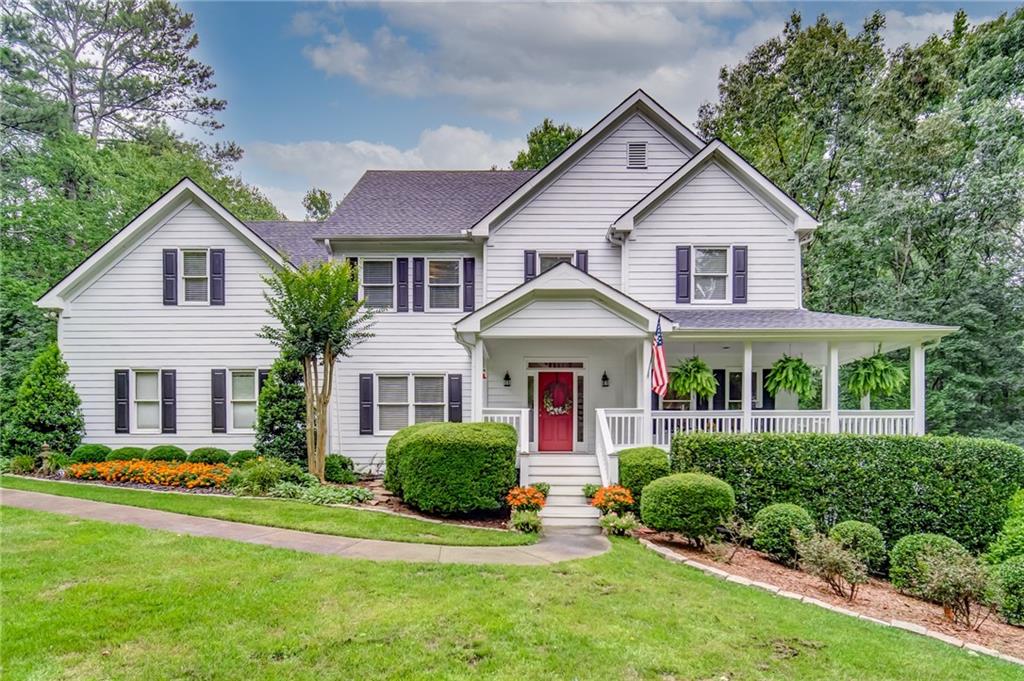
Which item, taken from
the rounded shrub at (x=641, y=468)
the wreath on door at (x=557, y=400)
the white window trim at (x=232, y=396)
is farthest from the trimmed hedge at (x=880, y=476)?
the white window trim at (x=232, y=396)

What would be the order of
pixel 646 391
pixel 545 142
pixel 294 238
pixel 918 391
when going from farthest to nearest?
pixel 545 142, pixel 294 238, pixel 646 391, pixel 918 391

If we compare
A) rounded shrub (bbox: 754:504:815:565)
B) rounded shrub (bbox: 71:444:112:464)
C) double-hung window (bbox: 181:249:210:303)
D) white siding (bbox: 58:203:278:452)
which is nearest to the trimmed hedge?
rounded shrub (bbox: 754:504:815:565)

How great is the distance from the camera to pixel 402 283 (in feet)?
44.1

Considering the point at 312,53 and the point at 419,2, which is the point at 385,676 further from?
the point at 312,53

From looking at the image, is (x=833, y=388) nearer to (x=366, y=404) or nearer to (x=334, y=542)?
(x=334, y=542)

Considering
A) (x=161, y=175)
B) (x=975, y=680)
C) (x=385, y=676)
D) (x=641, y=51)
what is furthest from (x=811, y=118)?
(x=161, y=175)

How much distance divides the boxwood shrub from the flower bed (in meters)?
4.75

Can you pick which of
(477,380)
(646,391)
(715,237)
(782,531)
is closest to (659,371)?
(646,391)

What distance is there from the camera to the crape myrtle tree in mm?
10484

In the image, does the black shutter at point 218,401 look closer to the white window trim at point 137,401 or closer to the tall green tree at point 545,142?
the white window trim at point 137,401

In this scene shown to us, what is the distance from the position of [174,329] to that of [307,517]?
328 inches

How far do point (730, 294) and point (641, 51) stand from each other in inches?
358

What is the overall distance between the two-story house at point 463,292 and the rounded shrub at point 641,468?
9.70ft

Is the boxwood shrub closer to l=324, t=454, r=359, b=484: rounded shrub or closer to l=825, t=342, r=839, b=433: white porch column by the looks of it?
l=324, t=454, r=359, b=484: rounded shrub
